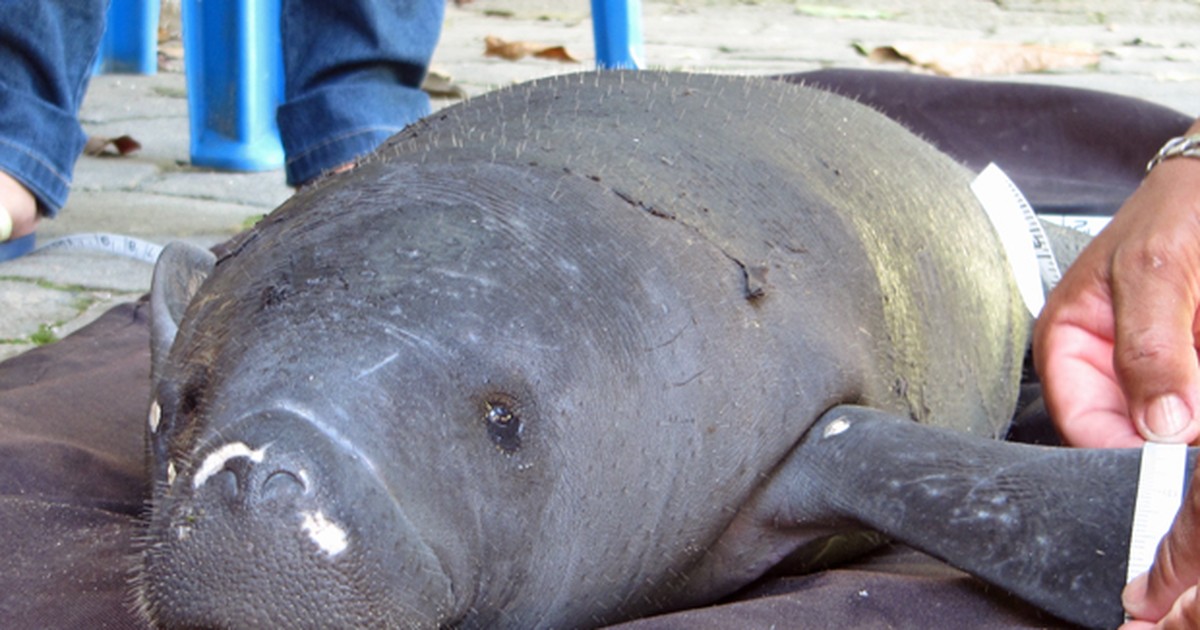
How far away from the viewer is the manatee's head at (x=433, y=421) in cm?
166

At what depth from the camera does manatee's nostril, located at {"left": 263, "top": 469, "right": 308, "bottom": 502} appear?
5.32 feet

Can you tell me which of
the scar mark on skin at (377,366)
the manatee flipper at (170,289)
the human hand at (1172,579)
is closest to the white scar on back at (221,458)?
the scar mark on skin at (377,366)

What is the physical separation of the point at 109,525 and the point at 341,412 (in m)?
1.07

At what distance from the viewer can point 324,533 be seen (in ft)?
5.35

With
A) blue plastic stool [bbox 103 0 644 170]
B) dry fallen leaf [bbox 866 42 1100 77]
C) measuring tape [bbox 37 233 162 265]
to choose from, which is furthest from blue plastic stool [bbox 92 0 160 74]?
dry fallen leaf [bbox 866 42 1100 77]

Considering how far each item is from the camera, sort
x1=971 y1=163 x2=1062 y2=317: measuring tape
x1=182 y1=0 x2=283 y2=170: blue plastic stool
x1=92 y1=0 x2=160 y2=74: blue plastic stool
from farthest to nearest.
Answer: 1. x1=92 y1=0 x2=160 y2=74: blue plastic stool
2. x1=182 y1=0 x2=283 y2=170: blue plastic stool
3. x1=971 y1=163 x2=1062 y2=317: measuring tape

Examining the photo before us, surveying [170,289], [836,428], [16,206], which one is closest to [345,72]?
[16,206]

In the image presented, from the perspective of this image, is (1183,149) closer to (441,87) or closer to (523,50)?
(441,87)

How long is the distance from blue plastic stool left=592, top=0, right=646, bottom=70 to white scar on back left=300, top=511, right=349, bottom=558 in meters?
4.90

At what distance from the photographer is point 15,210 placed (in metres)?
4.44

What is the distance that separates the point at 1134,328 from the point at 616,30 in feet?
14.0

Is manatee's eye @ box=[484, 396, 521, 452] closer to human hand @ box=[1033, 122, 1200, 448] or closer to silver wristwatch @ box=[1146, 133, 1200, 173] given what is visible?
human hand @ box=[1033, 122, 1200, 448]

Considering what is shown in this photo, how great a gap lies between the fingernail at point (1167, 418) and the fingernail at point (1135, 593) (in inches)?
18.2

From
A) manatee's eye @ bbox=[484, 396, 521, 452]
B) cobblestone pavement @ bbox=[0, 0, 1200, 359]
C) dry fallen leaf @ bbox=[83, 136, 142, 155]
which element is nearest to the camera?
manatee's eye @ bbox=[484, 396, 521, 452]
